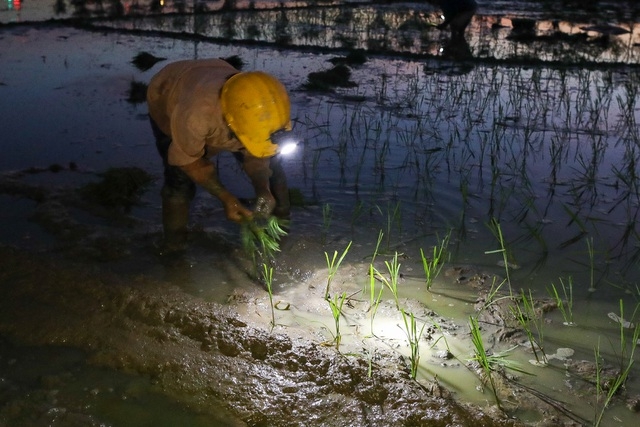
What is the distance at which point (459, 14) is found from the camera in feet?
31.6

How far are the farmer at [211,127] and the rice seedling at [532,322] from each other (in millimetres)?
1245

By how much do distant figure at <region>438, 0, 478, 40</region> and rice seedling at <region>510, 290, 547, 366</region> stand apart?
7262 mm

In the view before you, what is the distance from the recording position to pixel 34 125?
556cm

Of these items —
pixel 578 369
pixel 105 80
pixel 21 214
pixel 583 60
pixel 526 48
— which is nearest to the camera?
pixel 578 369

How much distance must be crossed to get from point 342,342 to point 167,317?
77 centimetres

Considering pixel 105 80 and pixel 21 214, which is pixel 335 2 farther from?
pixel 21 214

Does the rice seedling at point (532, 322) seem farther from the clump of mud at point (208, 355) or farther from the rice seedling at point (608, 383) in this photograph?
the clump of mud at point (208, 355)

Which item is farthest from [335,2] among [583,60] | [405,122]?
[405,122]

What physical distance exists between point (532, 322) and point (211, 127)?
1.65 meters

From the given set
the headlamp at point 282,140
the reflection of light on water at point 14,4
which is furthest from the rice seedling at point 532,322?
the reflection of light on water at point 14,4

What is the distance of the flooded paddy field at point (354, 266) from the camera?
2449 mm

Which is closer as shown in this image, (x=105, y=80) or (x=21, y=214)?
(x=21, y=214)

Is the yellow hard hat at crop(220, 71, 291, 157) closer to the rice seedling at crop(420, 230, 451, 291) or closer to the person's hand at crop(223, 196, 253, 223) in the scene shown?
the person's hand at crop(223, 196, 253, 223)

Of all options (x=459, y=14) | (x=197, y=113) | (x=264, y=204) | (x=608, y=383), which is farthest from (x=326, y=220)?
(x=459, y=14)
